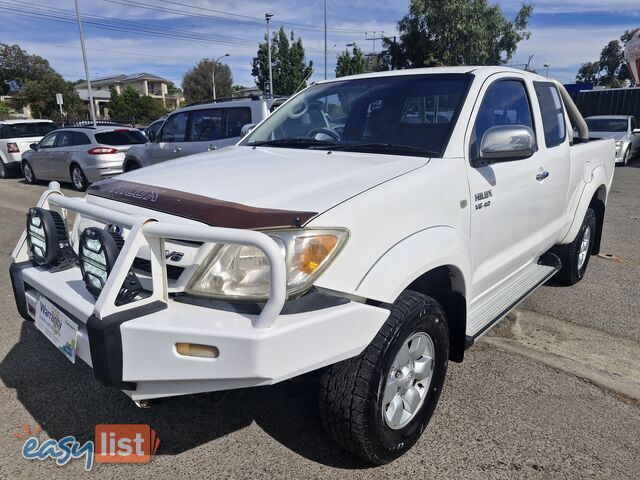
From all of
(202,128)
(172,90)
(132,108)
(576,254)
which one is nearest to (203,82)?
(132,108)

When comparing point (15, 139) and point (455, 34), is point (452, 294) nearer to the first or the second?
point (15, 139)

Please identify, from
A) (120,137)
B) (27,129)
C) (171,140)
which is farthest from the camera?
(27,129)

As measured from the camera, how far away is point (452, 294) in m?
2.64

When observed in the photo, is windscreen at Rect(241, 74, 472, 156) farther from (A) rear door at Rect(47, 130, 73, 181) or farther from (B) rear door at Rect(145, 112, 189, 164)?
(A) rear door at Rect(47, 130, 73, 181)

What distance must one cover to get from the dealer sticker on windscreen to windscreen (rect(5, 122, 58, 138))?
15206 millimetres

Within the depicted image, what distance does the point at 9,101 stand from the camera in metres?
51.9

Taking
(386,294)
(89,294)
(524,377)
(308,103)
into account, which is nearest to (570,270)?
(524,377)

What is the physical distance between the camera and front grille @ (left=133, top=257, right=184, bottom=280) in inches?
83.2

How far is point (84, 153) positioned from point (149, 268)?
34.3 ft

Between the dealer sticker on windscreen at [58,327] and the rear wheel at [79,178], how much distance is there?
10.1 meters

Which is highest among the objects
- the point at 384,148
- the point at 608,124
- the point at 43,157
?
the point at 384,148

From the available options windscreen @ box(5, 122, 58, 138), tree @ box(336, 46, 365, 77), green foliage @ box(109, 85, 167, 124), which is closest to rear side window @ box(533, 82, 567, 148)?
windscreen @ box(5, 122, 58, 138)

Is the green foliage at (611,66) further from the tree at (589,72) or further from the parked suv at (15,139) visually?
the parked suv at (15,139)

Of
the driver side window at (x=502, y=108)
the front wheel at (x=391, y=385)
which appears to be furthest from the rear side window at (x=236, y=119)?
the front wheel at (x=391, y=385)
